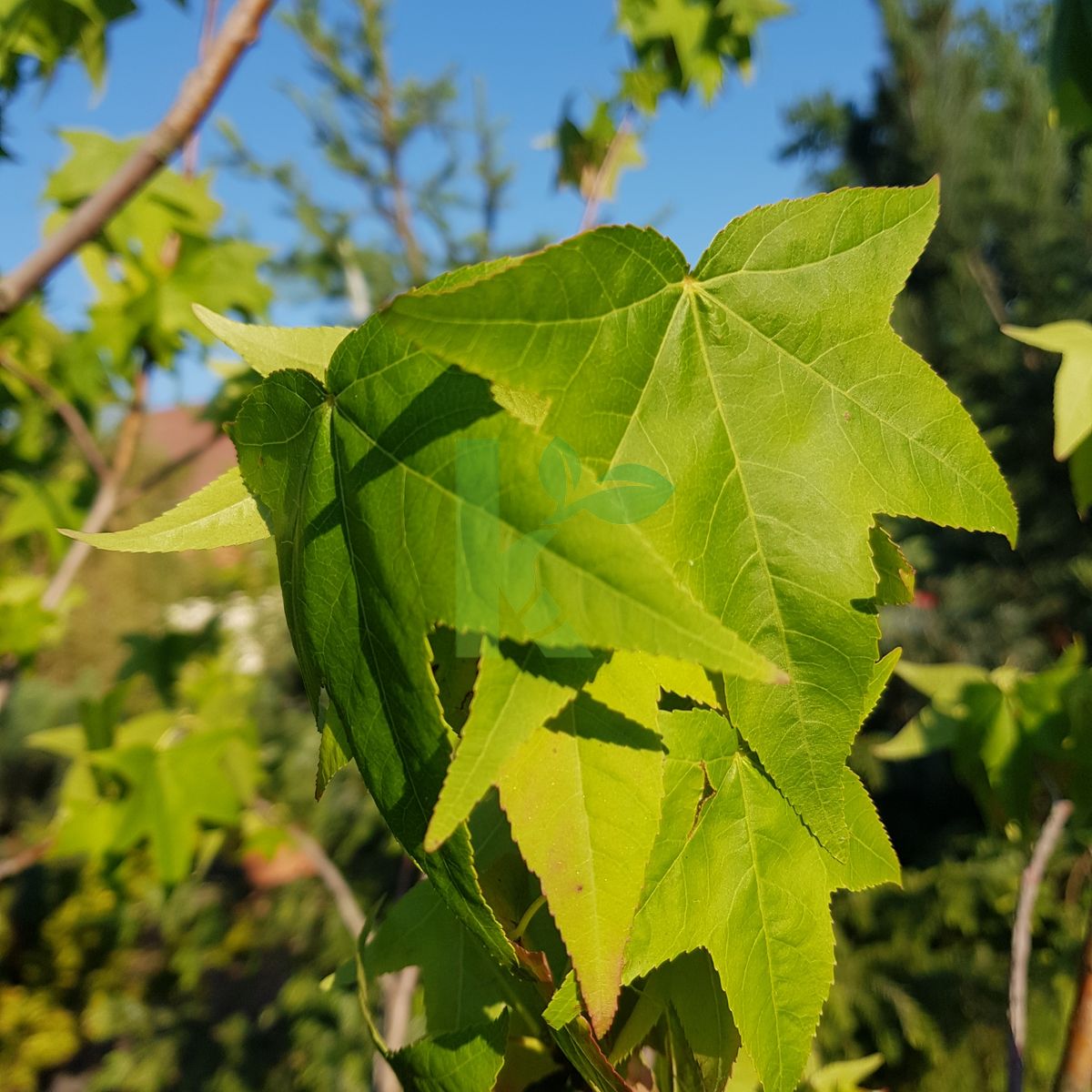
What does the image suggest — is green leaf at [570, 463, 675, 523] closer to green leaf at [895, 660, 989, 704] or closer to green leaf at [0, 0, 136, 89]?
green leaf at [895, 660, 989, 704]

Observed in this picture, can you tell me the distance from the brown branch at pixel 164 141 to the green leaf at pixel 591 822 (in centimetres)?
77

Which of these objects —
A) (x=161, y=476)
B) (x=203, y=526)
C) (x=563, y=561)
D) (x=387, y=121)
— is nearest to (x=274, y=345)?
(x=203, y=526)

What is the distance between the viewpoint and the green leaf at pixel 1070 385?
24.2 inches

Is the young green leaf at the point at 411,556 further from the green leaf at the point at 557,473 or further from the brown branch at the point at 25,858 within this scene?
the brown branch at the point at 25,858

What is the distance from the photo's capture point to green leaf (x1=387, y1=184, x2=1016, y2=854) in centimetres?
29

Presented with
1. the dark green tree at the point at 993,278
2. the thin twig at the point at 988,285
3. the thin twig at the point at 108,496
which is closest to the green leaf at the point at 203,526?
the thin twig at the point at 108,496

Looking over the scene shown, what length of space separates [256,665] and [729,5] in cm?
560

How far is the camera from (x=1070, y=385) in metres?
0.64

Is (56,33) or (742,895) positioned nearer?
(742,895)

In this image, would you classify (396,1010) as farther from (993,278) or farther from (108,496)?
(993,278)

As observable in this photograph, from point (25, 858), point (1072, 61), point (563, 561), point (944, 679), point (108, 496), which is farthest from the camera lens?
point (108, 496)

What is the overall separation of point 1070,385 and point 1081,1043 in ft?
1.66

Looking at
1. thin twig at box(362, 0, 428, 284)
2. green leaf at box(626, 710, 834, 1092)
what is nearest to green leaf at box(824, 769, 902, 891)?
green leaf at box(626, 710, 834, 1092)

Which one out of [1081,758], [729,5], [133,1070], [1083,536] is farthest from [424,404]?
[1083,536]
